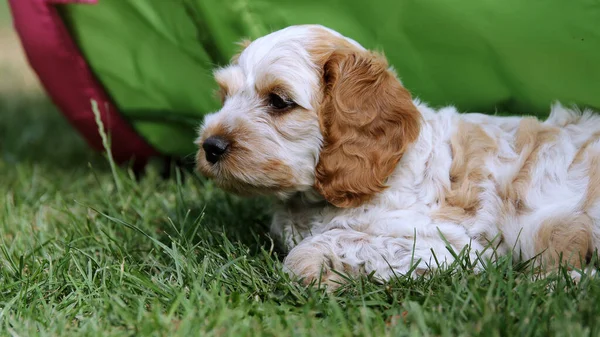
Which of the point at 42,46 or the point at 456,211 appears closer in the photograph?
the point at 456,211

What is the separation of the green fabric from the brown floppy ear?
33.1 inches

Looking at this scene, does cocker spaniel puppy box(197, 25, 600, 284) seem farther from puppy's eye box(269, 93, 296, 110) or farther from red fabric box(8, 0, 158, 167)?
red fabric box(8, 0, 158, 167)

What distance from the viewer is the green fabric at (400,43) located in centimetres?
354

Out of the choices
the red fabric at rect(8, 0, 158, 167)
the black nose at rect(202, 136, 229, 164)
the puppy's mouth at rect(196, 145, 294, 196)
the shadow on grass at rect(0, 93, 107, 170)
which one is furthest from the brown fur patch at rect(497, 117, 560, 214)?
the shadow on grass at rect(0, 93, 107, 170)

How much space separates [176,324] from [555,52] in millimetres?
2369

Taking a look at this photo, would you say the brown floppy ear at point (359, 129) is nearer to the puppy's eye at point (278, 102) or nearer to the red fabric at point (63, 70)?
the puppy's eye at point (278, 102)

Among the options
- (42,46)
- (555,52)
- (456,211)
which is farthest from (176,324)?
(42,46)

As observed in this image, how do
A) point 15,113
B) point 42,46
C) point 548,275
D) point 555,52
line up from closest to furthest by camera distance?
point 548,275, point 555,52, point 42,46, point 15,113

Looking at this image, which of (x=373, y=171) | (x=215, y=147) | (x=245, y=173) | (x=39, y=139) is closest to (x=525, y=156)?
(x=373, y=171)

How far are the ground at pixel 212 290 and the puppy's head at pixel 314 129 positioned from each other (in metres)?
0.36

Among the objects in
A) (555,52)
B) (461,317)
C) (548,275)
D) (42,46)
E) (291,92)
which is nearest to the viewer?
(461,317)

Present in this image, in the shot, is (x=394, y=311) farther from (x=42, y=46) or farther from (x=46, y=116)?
(x=46, y=116)

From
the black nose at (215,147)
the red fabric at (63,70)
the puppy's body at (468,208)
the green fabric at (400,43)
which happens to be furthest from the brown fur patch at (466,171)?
the red fabric at (63,70)

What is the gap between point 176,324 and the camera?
245cm
